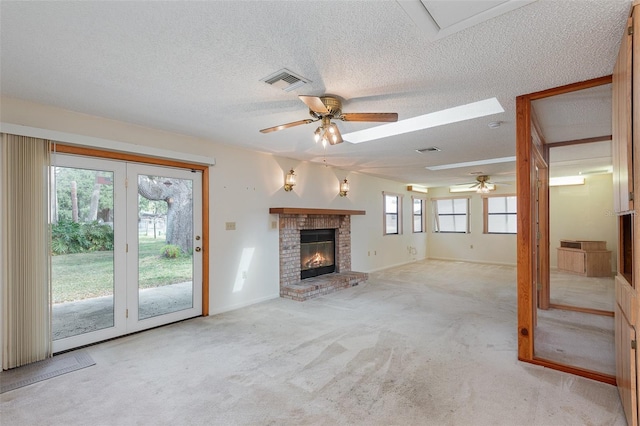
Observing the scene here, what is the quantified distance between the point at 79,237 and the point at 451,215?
9.65 meters

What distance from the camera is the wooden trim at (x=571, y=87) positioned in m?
2.54

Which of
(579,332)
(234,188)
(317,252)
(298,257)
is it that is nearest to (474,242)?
(317,252)

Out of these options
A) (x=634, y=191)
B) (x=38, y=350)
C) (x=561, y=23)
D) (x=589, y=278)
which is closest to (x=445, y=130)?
(x=561, y=23)

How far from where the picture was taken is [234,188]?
15.5ft

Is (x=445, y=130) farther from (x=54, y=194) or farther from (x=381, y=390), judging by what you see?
(x=54, y=194)

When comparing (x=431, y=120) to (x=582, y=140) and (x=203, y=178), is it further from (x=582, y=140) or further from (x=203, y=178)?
(x=203, y=178)

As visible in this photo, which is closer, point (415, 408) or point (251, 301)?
point (415, 408)

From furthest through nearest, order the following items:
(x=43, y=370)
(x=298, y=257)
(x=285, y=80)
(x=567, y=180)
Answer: (x=567, y=180)
(x=298, y=257)
(x=43, y=370)
(x=285, y=80)

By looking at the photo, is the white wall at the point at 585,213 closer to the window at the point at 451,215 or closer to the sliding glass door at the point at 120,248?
the window at the point at 451,215

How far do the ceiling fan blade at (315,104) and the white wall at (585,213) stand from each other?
691 centimetres

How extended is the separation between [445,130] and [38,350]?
503cm

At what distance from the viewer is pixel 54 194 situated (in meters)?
3.14

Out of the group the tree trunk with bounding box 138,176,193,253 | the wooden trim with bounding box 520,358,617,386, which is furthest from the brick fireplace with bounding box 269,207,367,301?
the wooden trim with bounding box 520,358,617,386

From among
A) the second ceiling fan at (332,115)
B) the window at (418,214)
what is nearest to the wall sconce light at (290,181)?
the second ceiling fan at (332,115)
